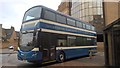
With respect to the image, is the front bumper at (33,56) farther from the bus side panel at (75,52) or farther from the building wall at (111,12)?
the building wall at (111,12)

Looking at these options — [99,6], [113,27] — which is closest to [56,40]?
[113,27]

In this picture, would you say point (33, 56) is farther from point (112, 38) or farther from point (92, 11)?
point (92, 11)

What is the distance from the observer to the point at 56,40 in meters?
14.8

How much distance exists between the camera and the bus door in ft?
43.6

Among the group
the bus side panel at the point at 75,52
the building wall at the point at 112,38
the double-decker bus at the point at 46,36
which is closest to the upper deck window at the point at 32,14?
the double-decker bus at the point at 46,36

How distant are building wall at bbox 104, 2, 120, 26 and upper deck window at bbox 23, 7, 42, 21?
22.2ft

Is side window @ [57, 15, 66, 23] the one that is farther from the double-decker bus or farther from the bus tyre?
the bus tyre

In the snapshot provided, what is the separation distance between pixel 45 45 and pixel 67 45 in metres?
3.49

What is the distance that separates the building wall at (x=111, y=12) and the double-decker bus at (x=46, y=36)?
3189 mm

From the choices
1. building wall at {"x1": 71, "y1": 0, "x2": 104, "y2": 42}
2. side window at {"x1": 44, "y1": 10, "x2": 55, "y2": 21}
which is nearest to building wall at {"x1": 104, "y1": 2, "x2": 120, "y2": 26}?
side window at {"x1": 44, "y1": 10, "x2": 55, "y2": 21}

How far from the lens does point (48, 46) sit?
13766 millimetres

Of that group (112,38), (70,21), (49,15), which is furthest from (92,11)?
(112,38)

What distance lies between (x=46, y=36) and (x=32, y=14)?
197 cm

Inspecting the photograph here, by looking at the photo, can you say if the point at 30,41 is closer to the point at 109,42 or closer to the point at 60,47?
the point at 60,47
